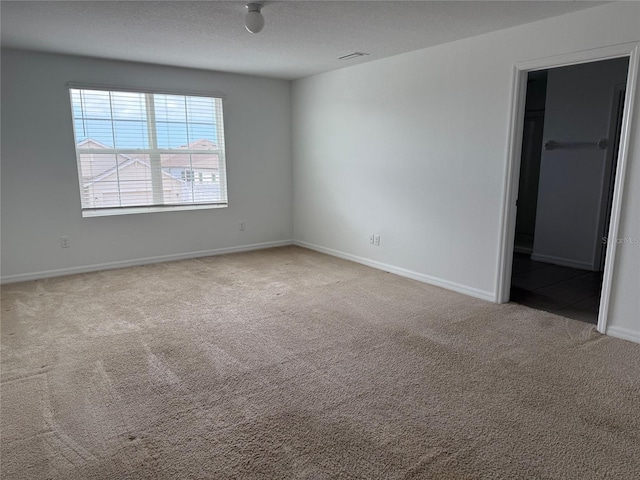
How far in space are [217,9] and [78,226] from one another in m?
3.09

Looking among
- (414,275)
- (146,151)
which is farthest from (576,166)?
(146,151)

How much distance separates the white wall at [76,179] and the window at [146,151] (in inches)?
4.9

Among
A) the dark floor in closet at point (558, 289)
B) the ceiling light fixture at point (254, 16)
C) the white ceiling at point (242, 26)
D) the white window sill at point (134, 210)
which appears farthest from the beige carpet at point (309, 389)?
the white ceiling at point (242, 26)

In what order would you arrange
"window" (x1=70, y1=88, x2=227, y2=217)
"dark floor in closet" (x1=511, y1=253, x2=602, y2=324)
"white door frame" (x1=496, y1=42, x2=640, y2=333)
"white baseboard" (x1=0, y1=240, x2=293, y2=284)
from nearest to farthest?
"white door frame" (x1=496, y1=42, x2=640, y2=333)
"dark floor in closet" (x1=511, y1=253, x2=602, y2=324)
"white baseboard" (x1=0, y1=240, x2=293, y2=284)
"window" (x1=70, y1=88, x2=227, y2=217)

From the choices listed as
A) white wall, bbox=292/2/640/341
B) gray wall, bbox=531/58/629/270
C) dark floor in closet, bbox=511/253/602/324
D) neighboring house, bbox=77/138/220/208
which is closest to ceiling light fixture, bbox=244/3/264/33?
white wall, bbox=292/2/640/341

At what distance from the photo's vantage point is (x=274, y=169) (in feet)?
20.1

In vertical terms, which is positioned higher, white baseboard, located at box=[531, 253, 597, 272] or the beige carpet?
white baseboard, located at box=[531, 253, 597, 272]

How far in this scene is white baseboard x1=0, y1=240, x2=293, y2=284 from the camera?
14.8ft

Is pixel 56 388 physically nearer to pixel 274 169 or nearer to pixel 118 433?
pixel 118 433

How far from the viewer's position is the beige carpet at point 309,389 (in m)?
1.84

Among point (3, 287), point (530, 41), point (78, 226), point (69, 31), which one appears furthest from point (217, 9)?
point (3, 287)

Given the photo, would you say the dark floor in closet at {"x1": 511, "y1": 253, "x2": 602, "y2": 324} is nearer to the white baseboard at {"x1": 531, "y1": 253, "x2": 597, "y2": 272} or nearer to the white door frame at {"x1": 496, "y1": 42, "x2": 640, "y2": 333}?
the white baseboard at {"x1": 531, "y1": 253, "x2": 597, "y2": 272}

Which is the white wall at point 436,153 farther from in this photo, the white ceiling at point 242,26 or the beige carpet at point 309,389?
the beige carpet at point 309,389

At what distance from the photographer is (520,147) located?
3578 mm
